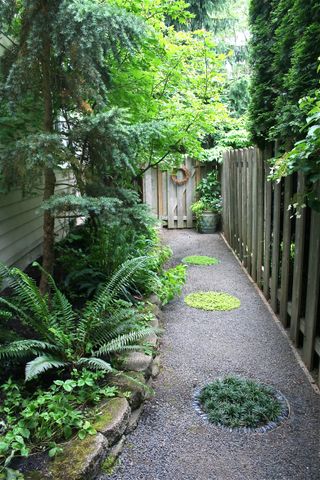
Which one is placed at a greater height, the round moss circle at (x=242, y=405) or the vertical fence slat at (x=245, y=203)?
the vertical fence slat at (x=245, y=203)

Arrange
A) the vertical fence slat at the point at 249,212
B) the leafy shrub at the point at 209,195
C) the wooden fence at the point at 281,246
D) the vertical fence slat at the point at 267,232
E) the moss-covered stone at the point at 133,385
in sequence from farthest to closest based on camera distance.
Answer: the leafy shrub at the point at 209,195 → the vertical fence slat at the point at 249,212 → the vertical fence slat at the point at 267,232 → the wooden fence at the point at 281,246 → the moss-covered stone at the point at 133,385


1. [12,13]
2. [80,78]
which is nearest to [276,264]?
[80,78]

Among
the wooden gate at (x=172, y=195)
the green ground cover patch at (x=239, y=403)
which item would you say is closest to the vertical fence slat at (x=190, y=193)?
the wooden gate at (x=172, y=195)

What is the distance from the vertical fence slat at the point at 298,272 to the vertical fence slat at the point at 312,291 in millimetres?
196

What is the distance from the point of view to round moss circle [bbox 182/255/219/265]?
596 centimetres

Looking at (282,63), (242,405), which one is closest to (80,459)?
(242,405)

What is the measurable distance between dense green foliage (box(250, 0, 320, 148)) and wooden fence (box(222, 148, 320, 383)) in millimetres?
448

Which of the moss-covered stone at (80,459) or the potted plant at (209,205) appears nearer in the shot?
the moss-covered stone at (80,459)

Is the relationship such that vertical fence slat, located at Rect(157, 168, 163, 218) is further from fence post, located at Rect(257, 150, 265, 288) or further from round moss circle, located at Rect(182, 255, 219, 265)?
fence post, located at Rect(257, 150, 265, 288)

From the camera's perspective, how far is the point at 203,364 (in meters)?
2.93

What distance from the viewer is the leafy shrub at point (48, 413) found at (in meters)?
1.75

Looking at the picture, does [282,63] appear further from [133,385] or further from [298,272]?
[133,385]

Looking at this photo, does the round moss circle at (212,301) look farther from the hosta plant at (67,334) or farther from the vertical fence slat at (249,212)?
the hosta plant at (67,334)

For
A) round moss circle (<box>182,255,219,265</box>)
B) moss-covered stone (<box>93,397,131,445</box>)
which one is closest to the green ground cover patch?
moss-covered stone (<box>93,397,131,445</box>)
